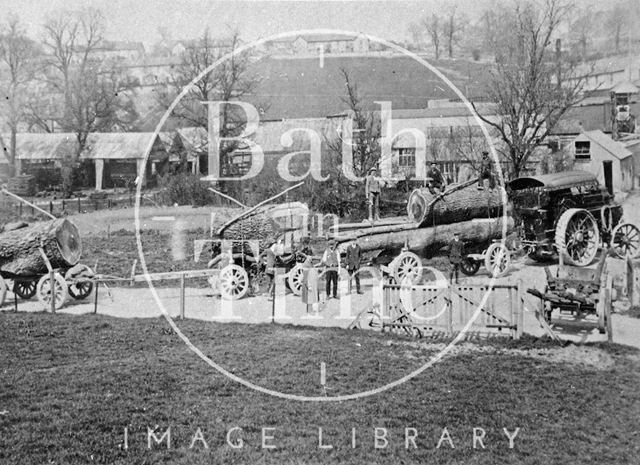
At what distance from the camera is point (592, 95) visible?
13.4 m

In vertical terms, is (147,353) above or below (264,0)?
below

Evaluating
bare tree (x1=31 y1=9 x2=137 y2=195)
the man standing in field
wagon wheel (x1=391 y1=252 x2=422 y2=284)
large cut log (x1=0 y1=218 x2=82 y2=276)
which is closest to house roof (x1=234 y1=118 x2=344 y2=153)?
bare tree (x1=31 y1=9 x2=137 y2=195)

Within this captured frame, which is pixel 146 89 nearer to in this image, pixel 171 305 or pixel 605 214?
pixel 171 305

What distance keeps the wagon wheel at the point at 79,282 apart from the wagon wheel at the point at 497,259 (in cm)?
740

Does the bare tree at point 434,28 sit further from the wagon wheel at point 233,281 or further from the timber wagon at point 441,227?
the wagon wheel at point 233,281

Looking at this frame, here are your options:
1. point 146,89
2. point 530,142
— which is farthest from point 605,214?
point 146,89

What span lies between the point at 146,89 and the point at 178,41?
9455mm

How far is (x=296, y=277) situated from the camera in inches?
468

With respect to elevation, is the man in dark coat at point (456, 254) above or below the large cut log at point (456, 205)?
below

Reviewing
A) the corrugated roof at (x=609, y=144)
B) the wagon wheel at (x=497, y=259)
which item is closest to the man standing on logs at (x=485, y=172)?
the wagon wheel at (x=497, y=259)

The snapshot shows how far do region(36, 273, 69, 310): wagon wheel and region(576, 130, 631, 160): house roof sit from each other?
32.2ft

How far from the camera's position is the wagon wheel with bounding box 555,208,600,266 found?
1190 centimetres

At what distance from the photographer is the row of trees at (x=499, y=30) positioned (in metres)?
8.88

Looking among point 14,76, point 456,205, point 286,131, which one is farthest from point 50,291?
point 456,205
